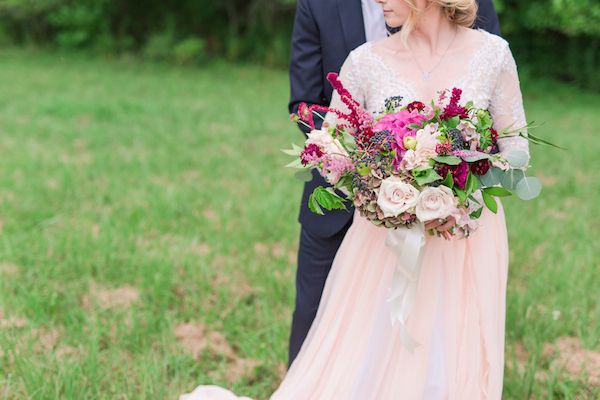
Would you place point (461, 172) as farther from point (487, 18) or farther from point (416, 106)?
point (487, 18)

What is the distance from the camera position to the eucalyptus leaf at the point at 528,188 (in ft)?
7.00

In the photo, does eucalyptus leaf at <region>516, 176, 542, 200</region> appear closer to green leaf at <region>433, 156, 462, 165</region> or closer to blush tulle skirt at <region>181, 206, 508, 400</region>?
green leaf at <region>433, 156, 462, 165</region>

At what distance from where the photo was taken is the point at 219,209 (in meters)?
5.75

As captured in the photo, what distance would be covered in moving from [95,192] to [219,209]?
1116mm

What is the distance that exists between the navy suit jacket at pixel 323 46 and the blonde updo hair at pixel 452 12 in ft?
0.86

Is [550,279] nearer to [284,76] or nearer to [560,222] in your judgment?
[560,222]

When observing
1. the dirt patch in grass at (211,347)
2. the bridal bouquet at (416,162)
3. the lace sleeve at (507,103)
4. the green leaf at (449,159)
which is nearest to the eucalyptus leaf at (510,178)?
the bridal bouquet at (416,162)

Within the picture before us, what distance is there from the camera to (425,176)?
206cm

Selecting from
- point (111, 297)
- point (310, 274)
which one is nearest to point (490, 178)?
point (310, 274)

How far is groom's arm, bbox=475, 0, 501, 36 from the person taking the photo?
9.16 feet

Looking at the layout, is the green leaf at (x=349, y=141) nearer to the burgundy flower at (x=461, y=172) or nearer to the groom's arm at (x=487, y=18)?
the burgundy flower at (x=461, y=172)

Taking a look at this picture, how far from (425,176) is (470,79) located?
59 centimetres

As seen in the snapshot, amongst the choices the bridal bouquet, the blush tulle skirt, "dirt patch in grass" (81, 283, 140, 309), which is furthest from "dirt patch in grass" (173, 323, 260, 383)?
the bridal bouquet

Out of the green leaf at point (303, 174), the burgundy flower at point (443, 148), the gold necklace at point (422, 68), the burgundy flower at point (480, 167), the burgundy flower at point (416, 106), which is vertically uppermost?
the gold necklace at point (422, 68)
